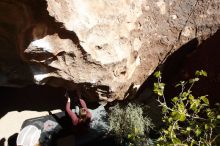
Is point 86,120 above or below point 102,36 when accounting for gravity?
below

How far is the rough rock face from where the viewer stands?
3.86m

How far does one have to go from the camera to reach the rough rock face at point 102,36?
152 inches

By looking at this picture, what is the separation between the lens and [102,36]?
410 cm

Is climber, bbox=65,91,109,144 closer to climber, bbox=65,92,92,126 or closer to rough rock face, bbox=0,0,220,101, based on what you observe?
climber, bbox=65,92,92,126

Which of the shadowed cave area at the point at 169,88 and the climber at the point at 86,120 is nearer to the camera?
the shadowed cave area at the point at 169,88

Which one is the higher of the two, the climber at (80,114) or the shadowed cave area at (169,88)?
the shadowed cave area at (169,88)

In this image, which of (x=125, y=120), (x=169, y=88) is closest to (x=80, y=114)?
(x=125, y=120)

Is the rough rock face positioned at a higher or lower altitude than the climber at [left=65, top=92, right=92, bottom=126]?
higher

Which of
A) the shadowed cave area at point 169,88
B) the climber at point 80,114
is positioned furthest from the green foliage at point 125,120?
the climber at point 80,114

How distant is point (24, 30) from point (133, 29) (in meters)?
1.24

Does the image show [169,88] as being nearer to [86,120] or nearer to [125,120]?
[125,120]

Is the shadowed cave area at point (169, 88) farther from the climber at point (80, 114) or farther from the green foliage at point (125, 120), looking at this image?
the climber at point (80, 114)

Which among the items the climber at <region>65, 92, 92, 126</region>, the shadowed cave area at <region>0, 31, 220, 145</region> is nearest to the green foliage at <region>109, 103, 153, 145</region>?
Result: the shadowed cave area at <region>0, 31, 220, 145</region>

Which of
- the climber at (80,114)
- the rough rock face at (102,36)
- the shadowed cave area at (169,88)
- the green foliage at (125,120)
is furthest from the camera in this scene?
the green foliage at (125,120)
